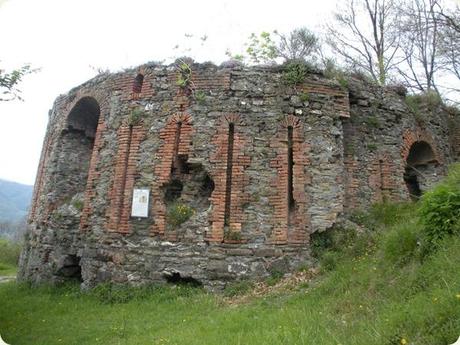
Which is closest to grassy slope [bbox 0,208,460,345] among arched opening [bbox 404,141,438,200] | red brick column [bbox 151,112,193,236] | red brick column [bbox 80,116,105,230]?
red brick column [bbox 151,112,193,236]

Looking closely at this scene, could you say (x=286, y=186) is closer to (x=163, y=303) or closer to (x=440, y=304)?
(x=163, y=303)

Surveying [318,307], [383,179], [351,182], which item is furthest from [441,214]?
[383,179]

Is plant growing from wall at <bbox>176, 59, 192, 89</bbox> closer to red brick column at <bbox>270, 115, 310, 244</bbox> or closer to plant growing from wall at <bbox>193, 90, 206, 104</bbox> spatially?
plant growing from wall at <bbox>193, 90, 206, 104</bbox>

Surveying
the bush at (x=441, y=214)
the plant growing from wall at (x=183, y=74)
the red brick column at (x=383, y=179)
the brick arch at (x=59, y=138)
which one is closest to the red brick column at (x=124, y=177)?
the brick arch at (x=59, y=138)

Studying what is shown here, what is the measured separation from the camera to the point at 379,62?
18062 mm

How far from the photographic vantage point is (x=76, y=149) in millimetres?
11133

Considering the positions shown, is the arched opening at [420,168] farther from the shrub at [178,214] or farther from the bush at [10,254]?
the bush at [10,254]

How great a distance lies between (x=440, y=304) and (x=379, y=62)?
1635cm

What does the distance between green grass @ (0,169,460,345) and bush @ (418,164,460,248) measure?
0.37ft

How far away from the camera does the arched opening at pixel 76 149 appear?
10.7 meters

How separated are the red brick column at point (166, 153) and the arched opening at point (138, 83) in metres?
1.34

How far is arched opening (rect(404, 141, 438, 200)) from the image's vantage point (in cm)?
1062

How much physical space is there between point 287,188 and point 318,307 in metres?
3.00

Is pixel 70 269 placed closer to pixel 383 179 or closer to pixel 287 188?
pixel 287 188
